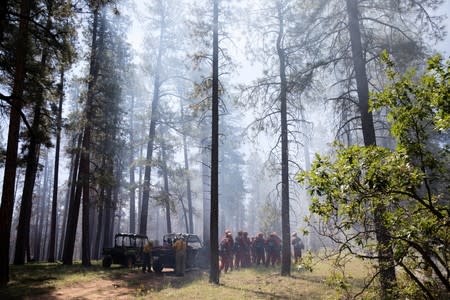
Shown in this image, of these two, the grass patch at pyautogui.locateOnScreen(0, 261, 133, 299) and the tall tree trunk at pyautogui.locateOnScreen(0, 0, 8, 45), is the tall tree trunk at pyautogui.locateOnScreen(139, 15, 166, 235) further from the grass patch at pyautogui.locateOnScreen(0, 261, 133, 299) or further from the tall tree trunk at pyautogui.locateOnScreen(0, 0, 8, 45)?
the tall tree trunk at pyautogui.locateOnScreen(0, 0, 8, 45)

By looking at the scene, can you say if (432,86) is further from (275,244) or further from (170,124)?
(170,124)

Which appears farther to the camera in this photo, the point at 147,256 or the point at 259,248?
the point at 259,248

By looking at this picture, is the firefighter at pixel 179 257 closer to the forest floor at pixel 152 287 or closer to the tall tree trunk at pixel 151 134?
the forest floor at pixel 152 287

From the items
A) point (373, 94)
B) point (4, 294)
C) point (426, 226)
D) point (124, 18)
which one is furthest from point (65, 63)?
point (124, 18)

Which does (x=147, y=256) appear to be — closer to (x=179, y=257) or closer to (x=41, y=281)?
(x=179, y=257)

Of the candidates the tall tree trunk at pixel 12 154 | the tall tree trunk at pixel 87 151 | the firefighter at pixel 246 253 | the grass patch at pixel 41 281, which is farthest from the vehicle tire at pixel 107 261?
the firefighter at pixel 246 253

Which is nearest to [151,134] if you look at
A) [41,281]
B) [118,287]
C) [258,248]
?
[258,248]

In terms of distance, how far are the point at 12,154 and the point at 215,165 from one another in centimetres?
720

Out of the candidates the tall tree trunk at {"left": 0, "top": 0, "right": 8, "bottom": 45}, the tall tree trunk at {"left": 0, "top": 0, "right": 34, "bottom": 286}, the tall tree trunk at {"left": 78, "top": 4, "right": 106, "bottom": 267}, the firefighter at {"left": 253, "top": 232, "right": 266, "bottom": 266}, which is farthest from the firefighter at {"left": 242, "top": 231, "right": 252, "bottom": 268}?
the tall tree trunk at {"left": 0, "top": 0, "right": 8, "bottom": 45}

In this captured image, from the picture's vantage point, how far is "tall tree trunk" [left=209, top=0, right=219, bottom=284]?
40.3ft

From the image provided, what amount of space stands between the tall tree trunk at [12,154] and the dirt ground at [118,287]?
2042mm

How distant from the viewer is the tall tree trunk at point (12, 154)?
10.2m

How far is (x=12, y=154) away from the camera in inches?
427

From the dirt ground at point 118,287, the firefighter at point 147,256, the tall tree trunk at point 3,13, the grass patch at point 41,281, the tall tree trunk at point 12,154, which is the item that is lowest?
the dirt ground at point 118,287
